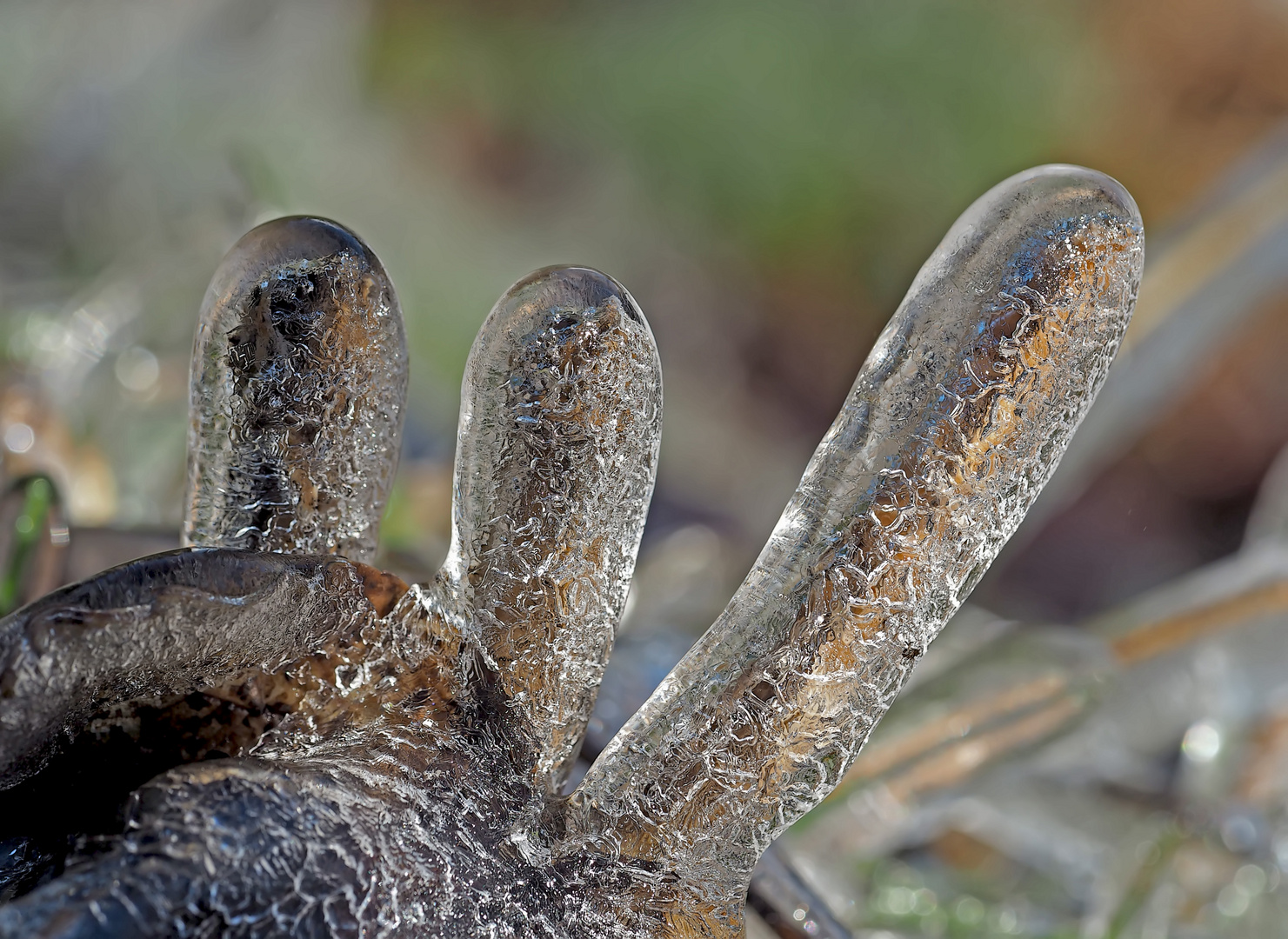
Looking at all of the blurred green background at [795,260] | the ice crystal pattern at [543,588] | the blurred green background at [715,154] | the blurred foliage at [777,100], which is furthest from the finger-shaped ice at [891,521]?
the blurred foliage at [777,100]

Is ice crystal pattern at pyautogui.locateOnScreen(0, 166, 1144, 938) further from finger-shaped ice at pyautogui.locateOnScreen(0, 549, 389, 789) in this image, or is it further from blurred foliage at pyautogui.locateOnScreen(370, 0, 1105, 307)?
blurred foliage at pyautogui.locateOnScreen(370, 0, 1105, 307)

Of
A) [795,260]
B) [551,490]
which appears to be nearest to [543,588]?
[551,490]

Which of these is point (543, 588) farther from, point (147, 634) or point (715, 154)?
point (715, 154)

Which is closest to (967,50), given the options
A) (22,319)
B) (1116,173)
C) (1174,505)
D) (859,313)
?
(1116,173)

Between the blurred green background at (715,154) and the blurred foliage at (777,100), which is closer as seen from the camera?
the blurred green background at (715,154)

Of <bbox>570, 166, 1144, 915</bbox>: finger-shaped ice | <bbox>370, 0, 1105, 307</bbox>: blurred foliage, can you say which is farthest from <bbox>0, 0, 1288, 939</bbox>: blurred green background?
<bbox>570, 166, 1144, 915</bbox>: finger-shaped ice

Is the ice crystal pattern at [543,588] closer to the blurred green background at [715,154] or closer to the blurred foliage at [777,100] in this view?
the blurred green background at [715,154]

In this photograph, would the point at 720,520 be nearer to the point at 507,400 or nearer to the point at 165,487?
the point at 165,487
